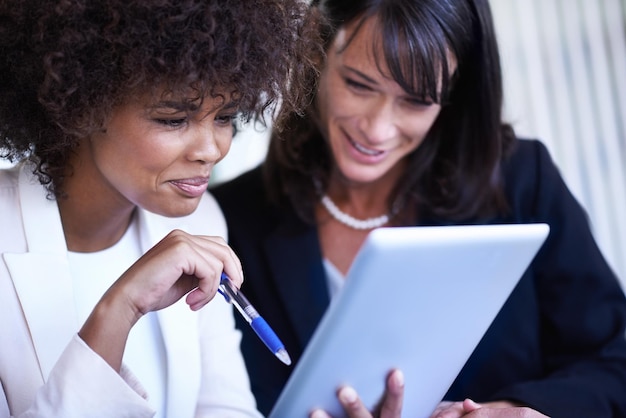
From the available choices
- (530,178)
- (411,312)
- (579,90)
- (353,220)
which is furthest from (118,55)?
(579,90)

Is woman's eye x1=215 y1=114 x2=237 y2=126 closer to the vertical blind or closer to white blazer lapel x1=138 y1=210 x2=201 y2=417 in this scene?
white blazer lapel x1=138 y1=210 x2=201 y2=417

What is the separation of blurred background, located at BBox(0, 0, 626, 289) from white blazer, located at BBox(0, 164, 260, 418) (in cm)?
158

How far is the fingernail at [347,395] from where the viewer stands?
994 mm

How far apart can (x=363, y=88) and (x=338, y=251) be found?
0.38m

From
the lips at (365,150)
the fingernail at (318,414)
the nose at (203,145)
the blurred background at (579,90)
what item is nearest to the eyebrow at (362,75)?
the lips at (365,150)

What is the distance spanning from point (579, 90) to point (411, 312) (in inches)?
87.7

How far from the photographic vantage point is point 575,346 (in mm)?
1577

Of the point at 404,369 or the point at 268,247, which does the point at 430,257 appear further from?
the point at 268,247

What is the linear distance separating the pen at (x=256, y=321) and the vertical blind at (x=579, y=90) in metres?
2.09

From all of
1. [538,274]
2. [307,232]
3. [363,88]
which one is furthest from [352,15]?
[538,274]

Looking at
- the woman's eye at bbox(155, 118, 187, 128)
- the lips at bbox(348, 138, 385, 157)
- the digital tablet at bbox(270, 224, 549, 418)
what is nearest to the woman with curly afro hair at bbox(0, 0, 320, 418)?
the woman's eye at bbox(155, 118, 187, 128)

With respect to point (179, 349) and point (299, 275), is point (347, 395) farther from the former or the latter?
point (299, 275)

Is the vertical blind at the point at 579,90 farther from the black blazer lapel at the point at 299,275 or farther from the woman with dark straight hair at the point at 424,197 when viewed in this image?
the black blazer lapel at the point at 299,275

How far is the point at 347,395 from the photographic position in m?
0.99
